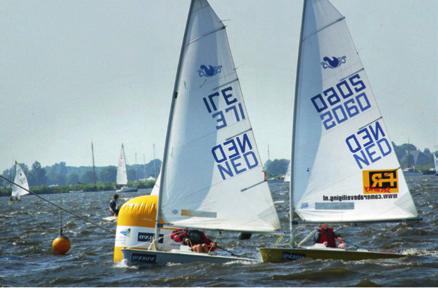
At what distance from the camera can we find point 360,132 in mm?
21312

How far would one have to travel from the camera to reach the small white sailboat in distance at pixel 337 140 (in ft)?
68.5

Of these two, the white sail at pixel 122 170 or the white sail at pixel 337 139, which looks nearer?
the white sail at pixel 337 139

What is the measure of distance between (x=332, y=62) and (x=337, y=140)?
6.74ft

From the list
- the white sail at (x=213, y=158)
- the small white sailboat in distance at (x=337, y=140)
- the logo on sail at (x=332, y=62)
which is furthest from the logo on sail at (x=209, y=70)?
the logo on sail at (x=332, y=62)

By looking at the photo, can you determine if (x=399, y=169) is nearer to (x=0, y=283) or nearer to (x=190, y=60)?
(x=190, y=60)

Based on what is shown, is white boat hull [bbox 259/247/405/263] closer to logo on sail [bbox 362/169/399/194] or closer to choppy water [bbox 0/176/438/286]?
choppy water [bbox 0/176/438/286]

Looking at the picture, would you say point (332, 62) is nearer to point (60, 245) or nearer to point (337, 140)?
point (337, 140)

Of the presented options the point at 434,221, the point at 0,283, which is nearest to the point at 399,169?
the point at 0,283

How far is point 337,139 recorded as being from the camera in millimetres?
21234

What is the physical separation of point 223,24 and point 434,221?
1879cm

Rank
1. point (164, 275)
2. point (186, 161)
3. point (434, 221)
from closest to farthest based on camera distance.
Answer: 1. point (164, 275)
2. point (186, 161)
3. point (434, 221)

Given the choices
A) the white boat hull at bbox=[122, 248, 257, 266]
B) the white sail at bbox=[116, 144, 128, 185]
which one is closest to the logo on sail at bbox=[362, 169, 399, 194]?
the white boat hull at bbox=[122, 248, 257, 266]

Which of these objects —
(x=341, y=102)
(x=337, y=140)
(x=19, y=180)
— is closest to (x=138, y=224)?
(x=337, y=140)

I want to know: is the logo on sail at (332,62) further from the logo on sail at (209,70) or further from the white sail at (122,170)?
the white sail at (122,170)
